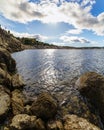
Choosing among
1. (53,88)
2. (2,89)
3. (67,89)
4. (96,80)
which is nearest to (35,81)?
(53,88)

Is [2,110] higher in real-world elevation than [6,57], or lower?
lower

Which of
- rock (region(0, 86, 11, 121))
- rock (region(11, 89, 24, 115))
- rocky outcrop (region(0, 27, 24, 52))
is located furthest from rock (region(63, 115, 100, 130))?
rocky outcrop (region(0, 27, 24, 52))

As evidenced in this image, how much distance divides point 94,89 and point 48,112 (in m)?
9.22

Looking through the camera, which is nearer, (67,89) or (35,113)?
(35,113)

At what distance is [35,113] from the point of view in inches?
870

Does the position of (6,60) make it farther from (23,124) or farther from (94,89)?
(23,124)

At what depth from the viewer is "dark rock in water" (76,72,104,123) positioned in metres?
25.9

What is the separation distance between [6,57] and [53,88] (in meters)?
19.2

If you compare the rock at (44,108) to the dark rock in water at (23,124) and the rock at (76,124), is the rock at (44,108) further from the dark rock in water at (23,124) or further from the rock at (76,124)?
the rock at (76,124)

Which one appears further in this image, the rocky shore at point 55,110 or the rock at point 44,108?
the rock at point 44,108

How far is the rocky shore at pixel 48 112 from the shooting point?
2008 cm

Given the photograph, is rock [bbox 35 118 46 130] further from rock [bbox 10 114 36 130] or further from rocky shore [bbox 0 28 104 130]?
rock [bbox 10 114 36 130]

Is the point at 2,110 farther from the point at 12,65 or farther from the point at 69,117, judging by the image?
the point at 12,65

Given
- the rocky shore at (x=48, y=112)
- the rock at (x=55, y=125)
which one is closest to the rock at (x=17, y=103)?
the rocky shore at (x=48, y=112)
